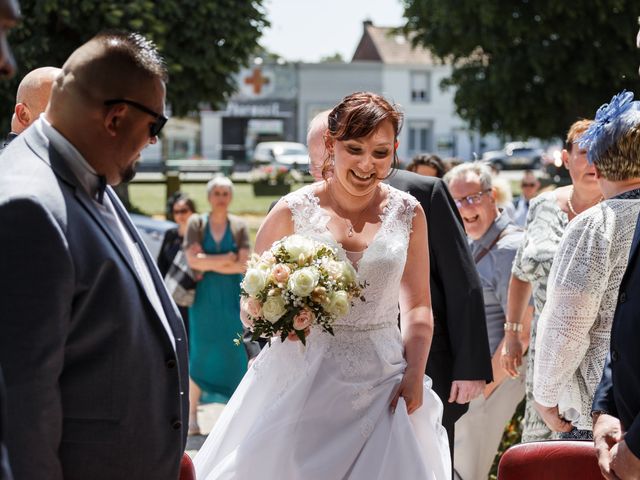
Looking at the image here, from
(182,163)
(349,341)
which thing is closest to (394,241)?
(349,341)

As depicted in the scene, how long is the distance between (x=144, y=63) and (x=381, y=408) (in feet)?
6.42

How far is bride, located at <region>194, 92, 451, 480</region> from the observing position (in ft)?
13.1

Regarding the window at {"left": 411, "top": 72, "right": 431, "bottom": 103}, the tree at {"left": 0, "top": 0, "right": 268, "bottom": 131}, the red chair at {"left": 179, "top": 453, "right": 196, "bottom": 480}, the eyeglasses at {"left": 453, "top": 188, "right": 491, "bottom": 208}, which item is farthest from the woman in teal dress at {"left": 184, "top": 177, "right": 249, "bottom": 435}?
the window at {"left": 411, "top": 72, "right": 431, "bottom": 103}

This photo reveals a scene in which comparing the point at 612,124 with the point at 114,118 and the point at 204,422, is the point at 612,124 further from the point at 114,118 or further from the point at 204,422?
the point at 204,422

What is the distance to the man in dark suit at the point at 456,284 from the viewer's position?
493 centimetres

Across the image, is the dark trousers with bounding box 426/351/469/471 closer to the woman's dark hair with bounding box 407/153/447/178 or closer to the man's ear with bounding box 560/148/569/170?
the man's ear with bounding box 560/148/569/170

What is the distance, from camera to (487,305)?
6.23m

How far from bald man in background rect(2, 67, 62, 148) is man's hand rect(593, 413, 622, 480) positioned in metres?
2.49

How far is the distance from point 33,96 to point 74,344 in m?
1.95

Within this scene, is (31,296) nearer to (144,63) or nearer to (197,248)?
(144,63)

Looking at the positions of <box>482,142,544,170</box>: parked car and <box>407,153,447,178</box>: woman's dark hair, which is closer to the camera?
<box>407,153,447,178</box>: woman's dark hair

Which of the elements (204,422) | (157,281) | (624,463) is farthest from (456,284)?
(204,422)

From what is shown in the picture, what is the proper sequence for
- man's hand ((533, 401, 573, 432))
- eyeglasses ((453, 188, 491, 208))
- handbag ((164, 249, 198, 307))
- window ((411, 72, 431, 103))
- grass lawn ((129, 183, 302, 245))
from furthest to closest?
window ((411, 72, 431, 103))
grass lawn ((129, 183, 302, 245))
handbag ((164, 249, 198, 307))
eyeglasses ((453, 188, 491, 208))
man's hand ((533, 401, 573, 432))

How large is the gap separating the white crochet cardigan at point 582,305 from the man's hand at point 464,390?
0.73 m
